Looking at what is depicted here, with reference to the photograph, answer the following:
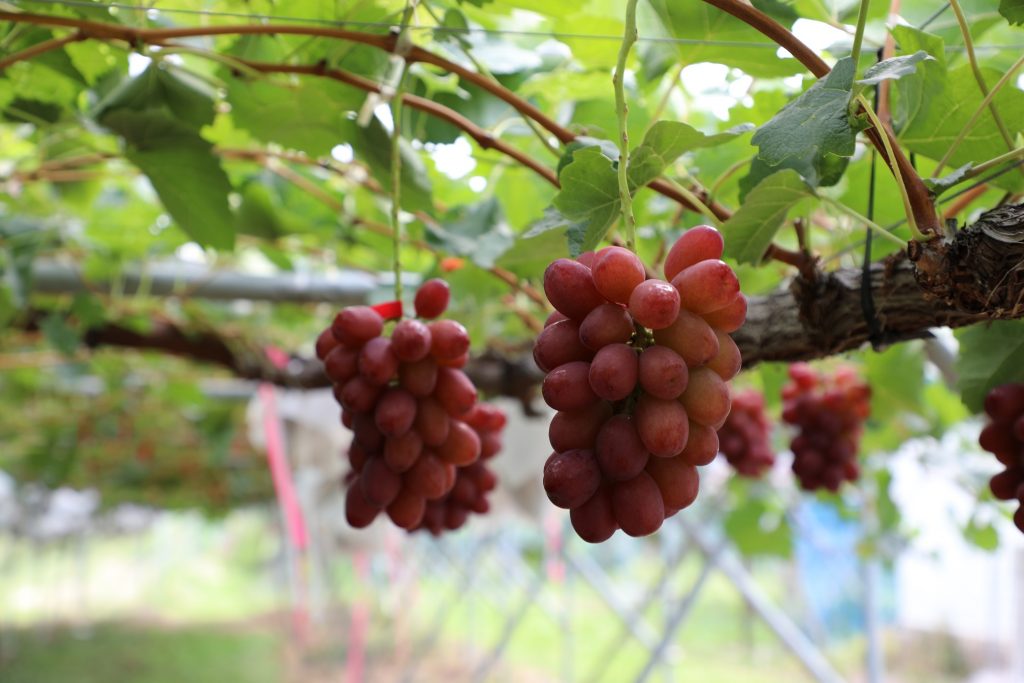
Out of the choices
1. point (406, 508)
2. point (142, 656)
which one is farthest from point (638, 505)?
point (142, 656)

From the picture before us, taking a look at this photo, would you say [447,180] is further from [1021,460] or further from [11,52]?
[1021,460]

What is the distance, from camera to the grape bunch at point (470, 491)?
0.81 metres

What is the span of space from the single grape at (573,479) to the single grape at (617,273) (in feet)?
0.28

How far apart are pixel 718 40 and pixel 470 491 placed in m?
0.46

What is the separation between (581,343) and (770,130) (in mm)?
172

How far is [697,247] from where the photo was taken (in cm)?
47

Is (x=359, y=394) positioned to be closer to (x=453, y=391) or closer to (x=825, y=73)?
(x=453, y=391)

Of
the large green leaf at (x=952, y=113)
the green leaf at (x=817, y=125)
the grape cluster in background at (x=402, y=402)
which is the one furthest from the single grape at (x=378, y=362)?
the large green leaf at (x=952, y=113)

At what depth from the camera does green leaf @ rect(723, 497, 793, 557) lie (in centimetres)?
216

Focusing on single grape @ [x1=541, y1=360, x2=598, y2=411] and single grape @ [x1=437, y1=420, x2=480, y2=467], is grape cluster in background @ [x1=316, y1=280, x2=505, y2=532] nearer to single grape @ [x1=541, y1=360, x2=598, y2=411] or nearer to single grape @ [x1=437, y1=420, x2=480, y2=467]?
single grape @ [x1=437, y1=420, x2=480, y2=467]

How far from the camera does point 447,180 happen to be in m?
1.27

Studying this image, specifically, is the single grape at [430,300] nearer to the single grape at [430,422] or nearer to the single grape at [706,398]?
the single grape at [430,422]

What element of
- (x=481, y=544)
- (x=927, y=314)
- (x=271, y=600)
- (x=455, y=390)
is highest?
(x=927, y=314)

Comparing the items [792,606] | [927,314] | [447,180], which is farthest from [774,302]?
[792,606]
